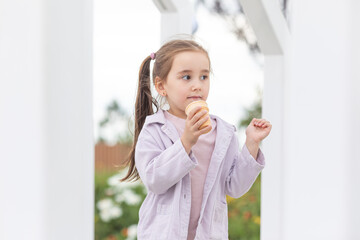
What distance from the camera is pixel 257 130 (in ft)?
4.99

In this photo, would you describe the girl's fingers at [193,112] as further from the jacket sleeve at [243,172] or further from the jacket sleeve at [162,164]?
the jacket sleeve at [243,172]

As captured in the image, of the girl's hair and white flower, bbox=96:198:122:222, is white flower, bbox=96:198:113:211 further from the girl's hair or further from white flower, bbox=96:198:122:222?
the girl's hair

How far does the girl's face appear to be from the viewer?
1.48m

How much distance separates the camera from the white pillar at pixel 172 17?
2.20 metres

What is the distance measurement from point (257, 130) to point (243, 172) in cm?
11

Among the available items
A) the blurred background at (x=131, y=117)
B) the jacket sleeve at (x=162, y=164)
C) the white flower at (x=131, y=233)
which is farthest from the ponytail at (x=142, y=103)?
the white flower at (x=131, y=233)

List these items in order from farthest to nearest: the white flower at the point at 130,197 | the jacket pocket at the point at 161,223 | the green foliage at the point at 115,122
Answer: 1. the green foliage at the point at 115,122
2. the white flower at the point at 130,197
3. the jacket pocket at the point at 161,223

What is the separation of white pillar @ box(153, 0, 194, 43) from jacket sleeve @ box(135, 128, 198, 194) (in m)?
0.85

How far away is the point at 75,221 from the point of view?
816 millimetres

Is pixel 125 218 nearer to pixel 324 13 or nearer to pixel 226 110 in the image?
pixel 226 110

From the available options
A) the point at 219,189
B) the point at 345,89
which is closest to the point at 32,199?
the point at 219,189

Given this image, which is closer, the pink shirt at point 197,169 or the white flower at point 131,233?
the pink shirt at point 197,169

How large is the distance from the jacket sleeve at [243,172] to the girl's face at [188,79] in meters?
0.19

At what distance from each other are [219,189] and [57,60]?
0.84 metres
